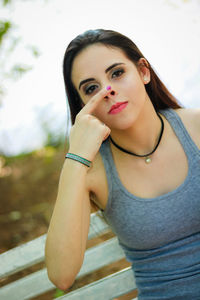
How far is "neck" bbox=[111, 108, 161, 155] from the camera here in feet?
6.31

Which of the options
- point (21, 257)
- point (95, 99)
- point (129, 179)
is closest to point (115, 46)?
point (95, 99)

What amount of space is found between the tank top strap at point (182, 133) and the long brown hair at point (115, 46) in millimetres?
115

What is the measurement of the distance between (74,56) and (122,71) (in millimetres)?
329

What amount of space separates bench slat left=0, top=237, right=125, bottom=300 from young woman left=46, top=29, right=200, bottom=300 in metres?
0.28

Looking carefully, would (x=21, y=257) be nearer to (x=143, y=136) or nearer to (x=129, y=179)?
(x=129, y=179)

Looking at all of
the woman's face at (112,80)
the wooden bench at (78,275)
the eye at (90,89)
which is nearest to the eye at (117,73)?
the woman's face at (112,80)

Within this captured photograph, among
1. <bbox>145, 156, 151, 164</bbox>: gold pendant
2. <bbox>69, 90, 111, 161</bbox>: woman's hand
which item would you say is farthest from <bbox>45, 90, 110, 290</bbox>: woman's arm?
<bbox>145, 156, 151, 164</bbox>: gold pendant

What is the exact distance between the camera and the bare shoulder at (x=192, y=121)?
183 centimetres

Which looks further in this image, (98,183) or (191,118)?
(191,118)

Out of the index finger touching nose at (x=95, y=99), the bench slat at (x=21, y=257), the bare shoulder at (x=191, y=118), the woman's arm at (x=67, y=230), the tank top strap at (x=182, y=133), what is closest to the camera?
the woman's arm at (x=67, y=230)

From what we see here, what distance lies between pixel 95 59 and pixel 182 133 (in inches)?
28.5

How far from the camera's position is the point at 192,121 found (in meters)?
1.90

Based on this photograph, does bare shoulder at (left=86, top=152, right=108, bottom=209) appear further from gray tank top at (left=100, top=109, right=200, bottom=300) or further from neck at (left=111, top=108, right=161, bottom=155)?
neck at (left=111, top=108, right=161, bottom=155)

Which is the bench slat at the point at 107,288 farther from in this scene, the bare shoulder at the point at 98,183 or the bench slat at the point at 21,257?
the bare shoulder at the point at 98,183
